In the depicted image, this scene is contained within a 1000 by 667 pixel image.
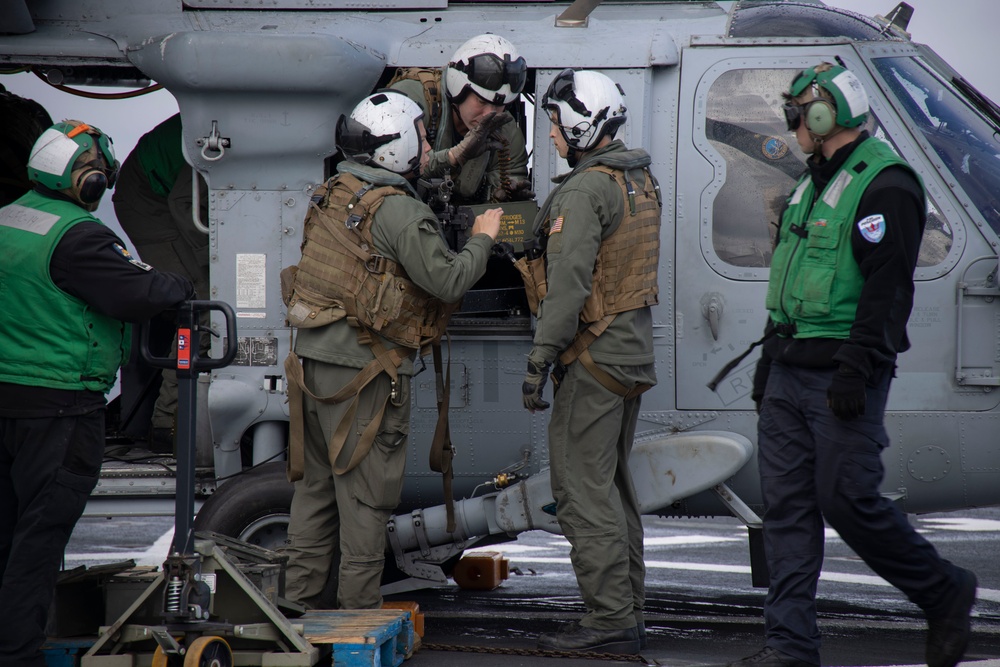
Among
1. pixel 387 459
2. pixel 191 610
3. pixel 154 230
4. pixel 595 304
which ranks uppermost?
pixel 154 230

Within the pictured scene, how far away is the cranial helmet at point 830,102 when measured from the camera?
4.05 m

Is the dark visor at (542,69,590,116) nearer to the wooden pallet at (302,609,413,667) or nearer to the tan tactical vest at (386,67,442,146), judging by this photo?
the tan tactical vest at (386,67,442,146)

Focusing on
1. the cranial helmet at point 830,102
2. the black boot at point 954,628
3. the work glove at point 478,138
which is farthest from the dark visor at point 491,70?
the black boot at point 954,628

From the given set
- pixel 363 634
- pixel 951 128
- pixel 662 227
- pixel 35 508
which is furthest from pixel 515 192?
pixel 35 508

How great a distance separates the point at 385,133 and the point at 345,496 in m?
1.55

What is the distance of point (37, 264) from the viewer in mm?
3939

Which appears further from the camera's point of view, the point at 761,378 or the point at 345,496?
the point at 345,496

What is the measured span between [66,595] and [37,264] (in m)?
1.28

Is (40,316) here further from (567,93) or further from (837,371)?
(837,371)

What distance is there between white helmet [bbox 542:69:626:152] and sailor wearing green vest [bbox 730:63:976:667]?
0.86m

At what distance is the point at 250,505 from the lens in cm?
523

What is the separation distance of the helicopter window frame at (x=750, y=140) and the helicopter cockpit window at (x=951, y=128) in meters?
0.13

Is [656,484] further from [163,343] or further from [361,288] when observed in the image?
[163,343]

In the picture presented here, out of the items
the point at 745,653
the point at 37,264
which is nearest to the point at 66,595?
the point at 37,264
